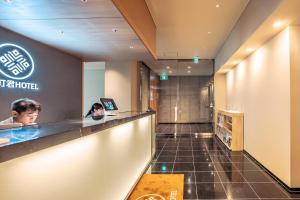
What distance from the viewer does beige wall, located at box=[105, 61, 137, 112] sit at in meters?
8.95

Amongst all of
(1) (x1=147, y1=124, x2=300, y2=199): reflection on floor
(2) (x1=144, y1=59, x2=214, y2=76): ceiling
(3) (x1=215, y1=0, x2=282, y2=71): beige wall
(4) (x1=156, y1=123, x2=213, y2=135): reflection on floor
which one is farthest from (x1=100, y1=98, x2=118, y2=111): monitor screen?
(4) (x1=156, y1=123, x2=213, y2=135): reflection on floor

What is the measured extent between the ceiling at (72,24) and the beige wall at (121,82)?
374 cm

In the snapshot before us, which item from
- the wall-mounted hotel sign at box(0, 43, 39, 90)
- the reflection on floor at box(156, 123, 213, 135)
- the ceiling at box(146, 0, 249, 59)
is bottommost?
the reflection on floor at box(156, 123, 213, 135)

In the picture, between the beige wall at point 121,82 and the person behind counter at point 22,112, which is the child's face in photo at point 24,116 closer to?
the person behind counter at point 22,112

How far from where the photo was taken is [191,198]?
12.2 ft

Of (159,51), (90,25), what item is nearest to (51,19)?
(90,25)

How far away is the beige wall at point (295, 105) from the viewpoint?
3.95 meters

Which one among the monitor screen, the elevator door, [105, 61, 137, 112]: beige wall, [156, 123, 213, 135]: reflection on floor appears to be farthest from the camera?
the elevator door

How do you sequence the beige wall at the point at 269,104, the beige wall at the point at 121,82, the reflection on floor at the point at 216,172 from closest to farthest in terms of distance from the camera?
1. the reflection on floor at the point at 216,172
2. the beige wall at the point at 269,104
3. the beige wall at the point at 121,82

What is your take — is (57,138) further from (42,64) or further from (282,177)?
(282,177)

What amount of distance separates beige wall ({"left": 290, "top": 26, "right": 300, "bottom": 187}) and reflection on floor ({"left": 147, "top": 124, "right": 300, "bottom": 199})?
0.43 meters

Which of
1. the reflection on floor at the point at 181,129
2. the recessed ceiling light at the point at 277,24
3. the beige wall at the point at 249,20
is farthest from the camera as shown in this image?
the reflection on floor at the point at 181,129

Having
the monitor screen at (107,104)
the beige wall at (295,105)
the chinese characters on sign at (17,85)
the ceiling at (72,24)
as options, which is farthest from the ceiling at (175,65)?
the beige wall at (295,105)

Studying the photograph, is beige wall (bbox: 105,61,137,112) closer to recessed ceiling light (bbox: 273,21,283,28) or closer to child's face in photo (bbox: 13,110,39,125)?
recessed ceiling light (bbox: 273,21,283,28)
